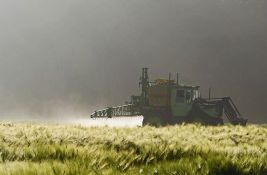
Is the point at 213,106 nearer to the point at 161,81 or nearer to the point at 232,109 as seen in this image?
the point at 232,109

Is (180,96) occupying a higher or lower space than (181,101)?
higher

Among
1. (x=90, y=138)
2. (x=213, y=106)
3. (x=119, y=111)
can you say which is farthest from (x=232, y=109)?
(x=90, y=138)

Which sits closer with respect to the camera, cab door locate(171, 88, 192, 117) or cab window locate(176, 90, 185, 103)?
cab door locate(171, 88, 192, 117)

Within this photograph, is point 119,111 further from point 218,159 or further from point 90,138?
point 218,159

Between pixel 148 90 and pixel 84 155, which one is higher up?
pixel 148 90

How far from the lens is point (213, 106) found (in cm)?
4644

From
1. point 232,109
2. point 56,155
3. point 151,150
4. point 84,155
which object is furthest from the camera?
point 232,109

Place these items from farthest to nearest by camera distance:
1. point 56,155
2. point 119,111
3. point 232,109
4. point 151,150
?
point 119,111 < point 232,109 < point 151,150 < point 56,155

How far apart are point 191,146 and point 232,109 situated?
37.8m

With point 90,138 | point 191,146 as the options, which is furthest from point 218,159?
point 90,138

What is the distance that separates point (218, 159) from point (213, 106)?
40.7 metres

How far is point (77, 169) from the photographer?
475 cm

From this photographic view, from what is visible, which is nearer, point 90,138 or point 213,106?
point 90,138

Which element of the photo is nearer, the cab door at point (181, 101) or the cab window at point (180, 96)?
the cab door at point (181, 101)
